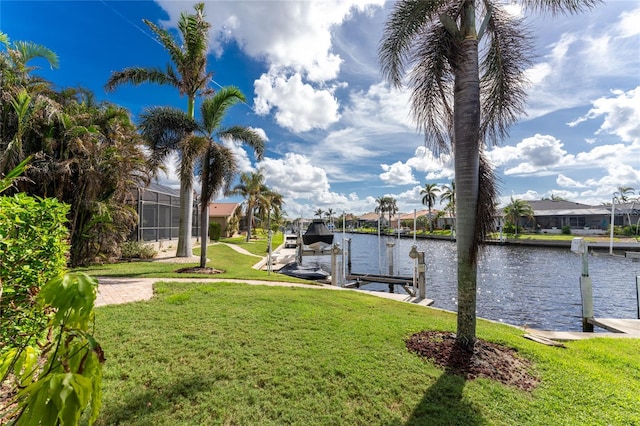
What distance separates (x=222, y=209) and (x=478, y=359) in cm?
4114

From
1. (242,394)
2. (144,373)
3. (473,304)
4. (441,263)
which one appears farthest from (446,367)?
(441,263)

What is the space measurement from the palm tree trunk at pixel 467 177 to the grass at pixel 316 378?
3.55 ft

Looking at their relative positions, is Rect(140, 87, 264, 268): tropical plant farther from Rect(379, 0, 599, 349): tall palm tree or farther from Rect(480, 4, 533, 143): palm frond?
Rect(480, 4, 533, 143): palm frond

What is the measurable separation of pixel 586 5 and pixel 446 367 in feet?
19.4

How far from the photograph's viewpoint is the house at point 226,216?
39.5m

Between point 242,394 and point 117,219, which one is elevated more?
point 117,219

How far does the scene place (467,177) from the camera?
469 centimetres

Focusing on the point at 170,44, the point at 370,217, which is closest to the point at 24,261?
the point at 170,44

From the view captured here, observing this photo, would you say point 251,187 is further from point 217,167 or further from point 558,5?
point 558,5

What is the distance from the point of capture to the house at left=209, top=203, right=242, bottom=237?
39.5m

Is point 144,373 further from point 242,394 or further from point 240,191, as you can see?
point 240,191

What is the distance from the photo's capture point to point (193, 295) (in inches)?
288

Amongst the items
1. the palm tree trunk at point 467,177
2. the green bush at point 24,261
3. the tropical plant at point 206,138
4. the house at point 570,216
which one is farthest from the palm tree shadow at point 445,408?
the house at point 570,216

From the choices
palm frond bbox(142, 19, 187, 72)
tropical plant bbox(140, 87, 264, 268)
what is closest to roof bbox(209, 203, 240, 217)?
palm frond bbox(142, 19, 187, 72)
